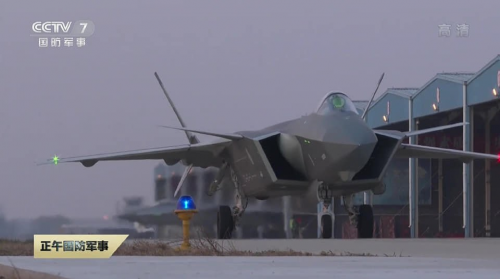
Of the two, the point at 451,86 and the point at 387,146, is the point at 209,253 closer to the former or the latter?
the point at 387,146

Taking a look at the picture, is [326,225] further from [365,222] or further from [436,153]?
[436,153]

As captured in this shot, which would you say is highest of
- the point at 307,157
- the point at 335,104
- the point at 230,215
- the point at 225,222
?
the point at 335,104

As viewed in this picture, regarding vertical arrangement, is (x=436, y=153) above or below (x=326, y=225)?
above

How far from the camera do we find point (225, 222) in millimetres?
19594

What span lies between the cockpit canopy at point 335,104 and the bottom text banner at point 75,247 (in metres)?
7.16

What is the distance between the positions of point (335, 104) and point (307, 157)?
45.1 inches

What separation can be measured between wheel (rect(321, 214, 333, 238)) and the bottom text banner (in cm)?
686

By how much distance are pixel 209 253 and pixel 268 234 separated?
41.8 feet

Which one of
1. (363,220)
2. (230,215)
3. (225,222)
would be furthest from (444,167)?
(363,220)

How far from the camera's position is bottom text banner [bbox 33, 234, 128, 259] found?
31.5 ft

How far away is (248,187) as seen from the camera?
62.6 ft

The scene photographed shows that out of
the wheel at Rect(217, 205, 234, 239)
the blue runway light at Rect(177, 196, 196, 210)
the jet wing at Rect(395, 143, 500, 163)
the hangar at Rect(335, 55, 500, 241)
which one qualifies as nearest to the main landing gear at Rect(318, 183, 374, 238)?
the jet wing at Rect(395, 143, 500, 163)

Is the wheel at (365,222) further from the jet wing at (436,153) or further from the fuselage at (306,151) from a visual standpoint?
the jet wing at (436,153)

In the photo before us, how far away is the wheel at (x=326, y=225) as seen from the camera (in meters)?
17.0
